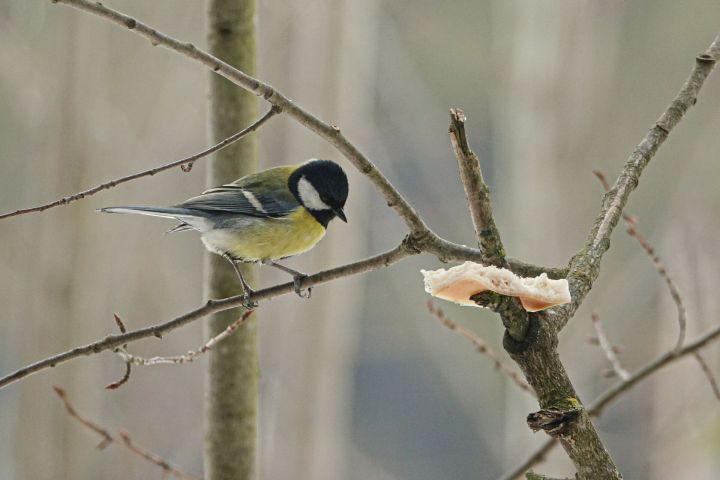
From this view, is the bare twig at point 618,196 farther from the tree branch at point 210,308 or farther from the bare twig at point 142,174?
the bare twig at point 142,174

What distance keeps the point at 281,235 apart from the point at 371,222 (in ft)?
12.1

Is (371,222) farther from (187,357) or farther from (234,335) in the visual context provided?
(187,357)

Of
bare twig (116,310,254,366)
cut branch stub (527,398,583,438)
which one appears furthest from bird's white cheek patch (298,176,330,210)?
cut branch stub (527,398,583,438)

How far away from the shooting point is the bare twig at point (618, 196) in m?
0.94

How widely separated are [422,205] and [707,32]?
2.37 metres

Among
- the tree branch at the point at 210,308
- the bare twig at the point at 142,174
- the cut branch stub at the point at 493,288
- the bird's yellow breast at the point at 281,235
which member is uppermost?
the bird's yellow breast at the point at 281,235

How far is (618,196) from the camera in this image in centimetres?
107

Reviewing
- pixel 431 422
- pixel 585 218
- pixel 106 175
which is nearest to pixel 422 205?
pixel 585 218

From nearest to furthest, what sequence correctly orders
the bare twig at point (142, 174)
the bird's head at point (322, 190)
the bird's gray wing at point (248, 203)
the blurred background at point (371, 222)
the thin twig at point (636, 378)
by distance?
the bare twig at point (142, 174) → the thin twig at point (636, 378) → the bird's gray wing at point (248, 203) → the bird's head at point (322, 190) → the blurred background at point (371, 222)

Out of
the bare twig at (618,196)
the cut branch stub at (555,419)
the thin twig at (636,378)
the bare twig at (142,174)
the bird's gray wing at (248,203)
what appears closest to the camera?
the cut branch stub at (555,419)

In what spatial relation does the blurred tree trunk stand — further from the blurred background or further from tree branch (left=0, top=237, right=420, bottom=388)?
the blurred background

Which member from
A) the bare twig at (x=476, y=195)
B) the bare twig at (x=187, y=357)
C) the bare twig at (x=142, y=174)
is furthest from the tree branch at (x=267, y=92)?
the bare twig at (x=187, y=357)

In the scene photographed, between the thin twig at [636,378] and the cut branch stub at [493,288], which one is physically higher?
the cut branch stub at [493,288]

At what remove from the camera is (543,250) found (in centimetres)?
461
